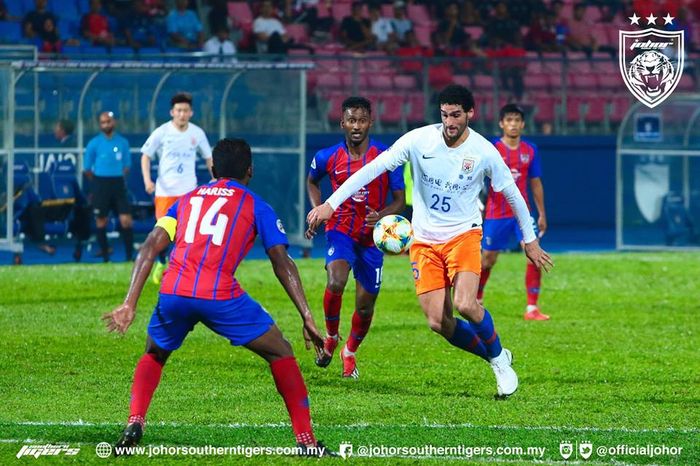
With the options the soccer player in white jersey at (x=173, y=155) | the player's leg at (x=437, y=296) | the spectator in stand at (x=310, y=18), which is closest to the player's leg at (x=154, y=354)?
the player's leg at (x=437, y=296)

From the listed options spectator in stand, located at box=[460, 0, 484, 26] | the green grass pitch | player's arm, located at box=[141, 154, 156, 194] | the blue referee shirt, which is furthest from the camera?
spectator in stand, located at box=[460, 0, 484, 26]

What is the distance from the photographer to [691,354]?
12758mm

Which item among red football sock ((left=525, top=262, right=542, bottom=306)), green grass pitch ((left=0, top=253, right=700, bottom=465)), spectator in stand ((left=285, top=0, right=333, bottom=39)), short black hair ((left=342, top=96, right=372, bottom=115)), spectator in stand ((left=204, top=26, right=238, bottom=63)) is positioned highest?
spectator in stand ((left=285, top=0, right=333, bottom=39))

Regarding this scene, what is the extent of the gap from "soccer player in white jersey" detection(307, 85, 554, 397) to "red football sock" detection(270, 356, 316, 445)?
2343 millimetres

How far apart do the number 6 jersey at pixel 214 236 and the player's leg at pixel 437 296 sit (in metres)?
2.49

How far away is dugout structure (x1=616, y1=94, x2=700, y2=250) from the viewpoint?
77.3 feet

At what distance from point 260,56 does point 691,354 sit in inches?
482

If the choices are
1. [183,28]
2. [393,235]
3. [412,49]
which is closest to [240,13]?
[183,28]

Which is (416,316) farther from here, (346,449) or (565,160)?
(565,160)

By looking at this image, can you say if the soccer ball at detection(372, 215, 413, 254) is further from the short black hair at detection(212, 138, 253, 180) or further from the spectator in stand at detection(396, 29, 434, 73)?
the spectator in stand at detection(396, 29, 434, 73)

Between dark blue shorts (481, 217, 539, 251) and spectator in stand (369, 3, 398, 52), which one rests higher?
spectator in stand (369, 3, 398, 52)

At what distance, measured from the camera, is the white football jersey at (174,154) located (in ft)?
59.0

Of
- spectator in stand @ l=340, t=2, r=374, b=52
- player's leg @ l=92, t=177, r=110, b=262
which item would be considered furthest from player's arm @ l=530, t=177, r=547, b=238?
spectator in stand @ l=340, t=2, r=374, b=52

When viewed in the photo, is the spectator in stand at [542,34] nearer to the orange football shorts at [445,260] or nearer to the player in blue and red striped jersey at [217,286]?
the orange football shorts at [445,260]
